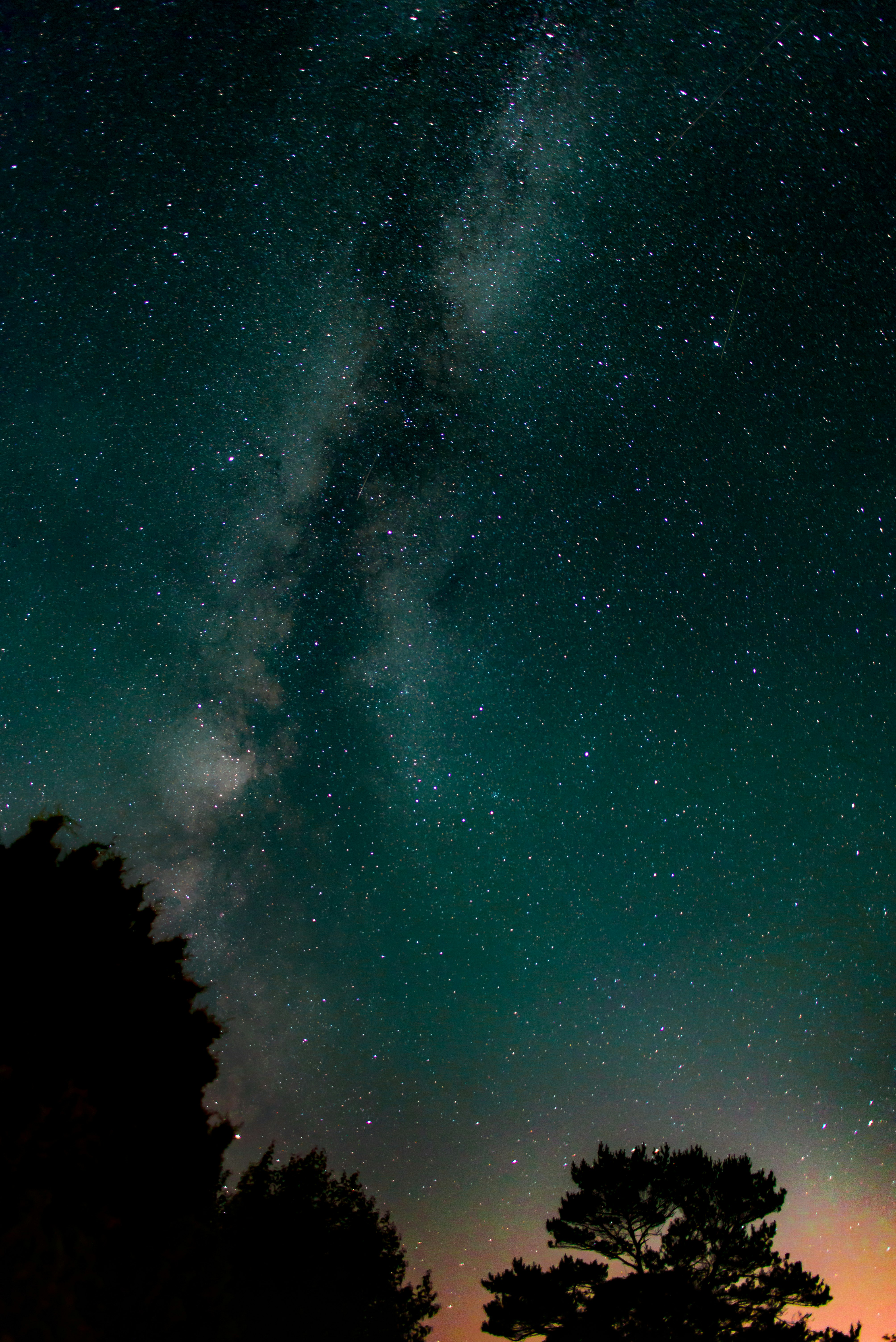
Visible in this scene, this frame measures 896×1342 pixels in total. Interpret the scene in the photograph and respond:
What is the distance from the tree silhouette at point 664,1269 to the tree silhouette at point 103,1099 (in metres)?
11.5

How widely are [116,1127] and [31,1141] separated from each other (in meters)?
3.02

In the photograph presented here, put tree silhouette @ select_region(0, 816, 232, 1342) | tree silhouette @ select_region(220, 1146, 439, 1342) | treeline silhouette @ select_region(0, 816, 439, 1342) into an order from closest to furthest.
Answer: treeline silhouette @ select_region(0, 816, 439, 1342) < tree silhouette @ select_region(0, 816, 232, 1342) < tree silhouette @ select_region(220, 1146, 439, 1342)

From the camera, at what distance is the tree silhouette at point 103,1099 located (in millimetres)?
4281

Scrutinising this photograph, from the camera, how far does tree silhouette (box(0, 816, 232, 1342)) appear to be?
14.0 feet

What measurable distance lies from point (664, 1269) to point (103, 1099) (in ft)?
52.1

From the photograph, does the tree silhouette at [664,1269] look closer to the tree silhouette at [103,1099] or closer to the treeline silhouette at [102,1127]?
the treeline silhouette at [102,1127]

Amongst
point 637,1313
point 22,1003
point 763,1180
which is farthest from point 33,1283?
point 763,1180

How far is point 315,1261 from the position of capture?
1502 centimetres

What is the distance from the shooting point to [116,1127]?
7.25 metres

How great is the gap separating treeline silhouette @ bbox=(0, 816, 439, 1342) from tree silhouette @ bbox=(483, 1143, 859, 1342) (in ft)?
19.0

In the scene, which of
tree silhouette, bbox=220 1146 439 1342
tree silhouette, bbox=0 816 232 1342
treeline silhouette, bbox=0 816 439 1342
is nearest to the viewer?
treeline silhouette, bbox=0 816 439 1342

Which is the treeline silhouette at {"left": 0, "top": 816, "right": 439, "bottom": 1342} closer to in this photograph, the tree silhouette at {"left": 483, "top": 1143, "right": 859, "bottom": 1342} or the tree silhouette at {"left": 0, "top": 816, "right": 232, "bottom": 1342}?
the tree silhouette at {"left": 0, "top": 816, "right": 232, "bottom": 1342}

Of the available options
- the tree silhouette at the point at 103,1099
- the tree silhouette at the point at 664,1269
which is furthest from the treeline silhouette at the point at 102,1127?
the tree silhouette at the point at 664,1269

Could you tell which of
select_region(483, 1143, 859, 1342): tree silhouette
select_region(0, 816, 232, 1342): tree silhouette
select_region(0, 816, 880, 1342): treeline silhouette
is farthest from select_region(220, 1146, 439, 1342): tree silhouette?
select_region(0, 816, 232, 1342): tree silhouette
